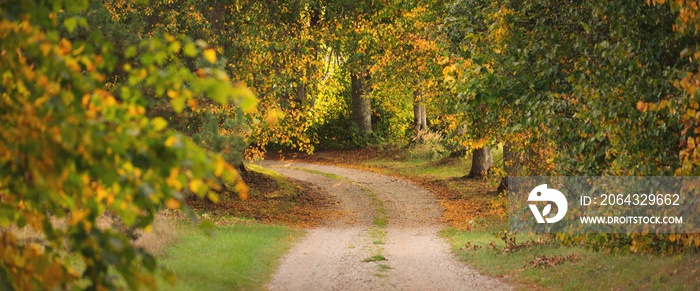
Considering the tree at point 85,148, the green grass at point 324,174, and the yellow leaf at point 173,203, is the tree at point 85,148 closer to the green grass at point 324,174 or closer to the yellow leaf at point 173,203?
the yellow leaf at point 173,203

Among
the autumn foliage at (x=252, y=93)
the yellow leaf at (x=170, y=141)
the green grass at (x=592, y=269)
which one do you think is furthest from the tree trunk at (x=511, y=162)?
the yellow leaf at (x=170, y=141)

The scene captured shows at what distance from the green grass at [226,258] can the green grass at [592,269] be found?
12.9 ft

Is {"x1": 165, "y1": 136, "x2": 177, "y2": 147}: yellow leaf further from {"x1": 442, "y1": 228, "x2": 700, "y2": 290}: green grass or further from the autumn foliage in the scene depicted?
{"x1": 442, "y1": 228, "x2": 700, "y2": 290}: green grass

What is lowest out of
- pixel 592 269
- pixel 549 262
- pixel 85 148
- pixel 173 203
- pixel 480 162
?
pixel 480 162

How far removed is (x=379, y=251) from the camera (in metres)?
17.1

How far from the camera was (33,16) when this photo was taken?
5332mm

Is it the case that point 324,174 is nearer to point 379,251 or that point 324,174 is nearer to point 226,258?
point 379,251

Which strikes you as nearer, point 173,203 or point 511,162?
point 173,203

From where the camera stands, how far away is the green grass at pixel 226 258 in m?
12.4

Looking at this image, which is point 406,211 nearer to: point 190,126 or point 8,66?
point 190,126

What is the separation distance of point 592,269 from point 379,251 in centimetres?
507

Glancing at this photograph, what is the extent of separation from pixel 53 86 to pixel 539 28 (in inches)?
413

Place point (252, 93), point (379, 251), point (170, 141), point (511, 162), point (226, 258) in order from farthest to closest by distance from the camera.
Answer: point (379, 251)
point (511, 162)
point (226, 258)
point (252, 93)
point (170, 141)

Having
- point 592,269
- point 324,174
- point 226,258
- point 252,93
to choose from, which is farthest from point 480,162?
point 252,93
